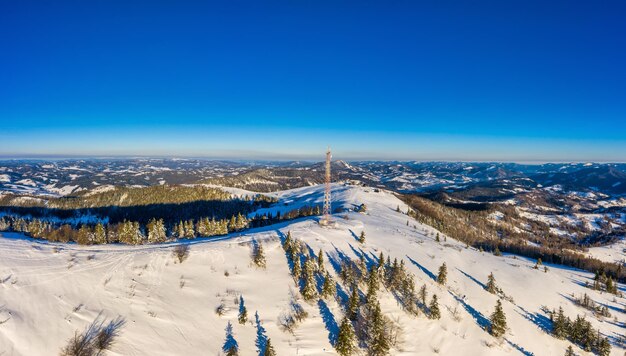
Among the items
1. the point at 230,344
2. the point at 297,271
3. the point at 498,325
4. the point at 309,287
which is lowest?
the point at 498,325

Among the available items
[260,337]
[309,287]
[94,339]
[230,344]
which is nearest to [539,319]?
[309,287]

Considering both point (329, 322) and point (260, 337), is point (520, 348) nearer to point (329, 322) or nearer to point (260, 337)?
point (329, 322)

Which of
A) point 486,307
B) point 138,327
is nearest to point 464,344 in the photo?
point 486,307

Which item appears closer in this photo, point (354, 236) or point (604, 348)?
point (604, 348)

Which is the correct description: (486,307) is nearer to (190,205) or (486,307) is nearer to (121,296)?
(121,296)

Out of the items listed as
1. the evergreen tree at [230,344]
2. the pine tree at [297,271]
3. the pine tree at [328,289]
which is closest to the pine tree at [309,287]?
the pine tree at [328,289]
